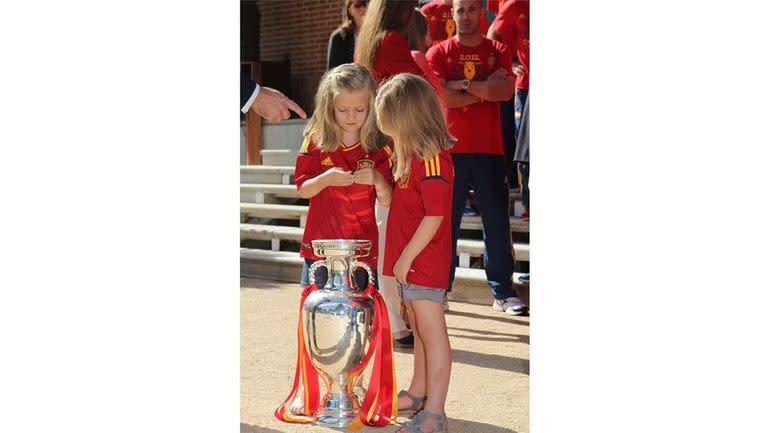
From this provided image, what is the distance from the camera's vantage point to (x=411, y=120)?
11.6 ft

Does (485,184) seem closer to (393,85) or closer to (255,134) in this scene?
(393,85)

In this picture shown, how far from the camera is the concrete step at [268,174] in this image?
10406mm

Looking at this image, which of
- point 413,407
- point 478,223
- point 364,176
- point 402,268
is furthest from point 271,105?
point 478,223

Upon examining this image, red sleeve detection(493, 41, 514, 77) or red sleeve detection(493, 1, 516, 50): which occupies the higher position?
red sleeve detection(493, 1, 516, 50)

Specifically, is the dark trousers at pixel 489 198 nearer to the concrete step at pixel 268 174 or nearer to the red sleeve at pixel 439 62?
the red sleeve at pixel 439 62

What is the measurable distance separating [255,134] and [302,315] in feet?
28.9

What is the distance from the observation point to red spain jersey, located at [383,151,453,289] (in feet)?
11.5

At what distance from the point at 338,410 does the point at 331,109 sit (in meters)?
1.13

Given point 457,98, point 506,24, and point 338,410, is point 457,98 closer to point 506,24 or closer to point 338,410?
point 506,24

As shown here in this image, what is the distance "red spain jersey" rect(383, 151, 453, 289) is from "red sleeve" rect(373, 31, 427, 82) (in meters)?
1.28

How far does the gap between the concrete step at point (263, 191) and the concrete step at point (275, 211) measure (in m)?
0.17

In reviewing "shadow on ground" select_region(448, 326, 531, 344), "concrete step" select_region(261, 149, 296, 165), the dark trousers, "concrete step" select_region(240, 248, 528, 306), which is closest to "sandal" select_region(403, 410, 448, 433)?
"shadow on ground" select_region(448, 326, 531, 344)

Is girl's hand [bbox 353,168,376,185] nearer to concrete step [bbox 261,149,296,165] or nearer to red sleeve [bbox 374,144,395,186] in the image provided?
red sleeve [bbox 374,144,395,186]
